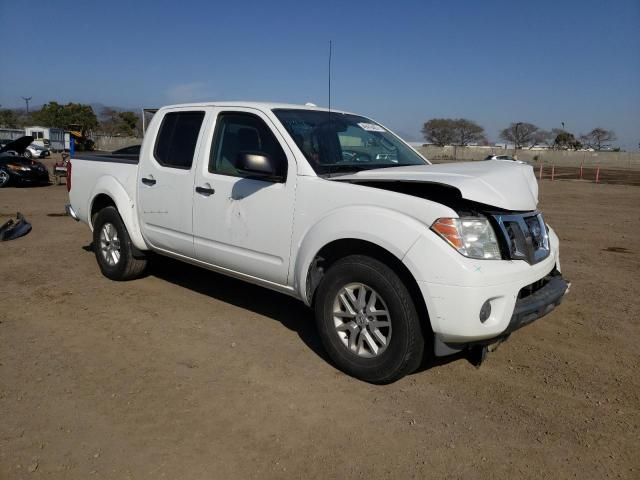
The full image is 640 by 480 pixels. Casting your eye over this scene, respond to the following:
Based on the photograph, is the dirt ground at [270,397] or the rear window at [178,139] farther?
the rear window at [178,139]

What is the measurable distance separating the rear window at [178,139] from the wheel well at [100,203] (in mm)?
1013

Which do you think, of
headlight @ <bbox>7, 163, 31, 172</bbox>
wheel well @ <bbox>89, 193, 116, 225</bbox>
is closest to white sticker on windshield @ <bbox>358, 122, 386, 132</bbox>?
wheel well @ <bbox>89, 193, 116, 225</bbox>

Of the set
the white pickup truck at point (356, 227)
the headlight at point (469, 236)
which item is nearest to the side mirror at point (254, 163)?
the white pickup truck at point (356, 227)

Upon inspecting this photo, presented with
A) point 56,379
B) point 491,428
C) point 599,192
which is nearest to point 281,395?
point 491,428

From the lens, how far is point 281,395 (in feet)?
11.6

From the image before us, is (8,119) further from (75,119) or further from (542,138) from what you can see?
(542,138)

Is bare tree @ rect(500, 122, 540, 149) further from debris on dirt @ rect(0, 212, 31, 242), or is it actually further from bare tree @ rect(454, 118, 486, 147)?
debris on dirt @ rect(0, 212, 31, 242)

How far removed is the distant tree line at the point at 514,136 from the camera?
108 m

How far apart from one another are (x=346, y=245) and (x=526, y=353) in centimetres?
172

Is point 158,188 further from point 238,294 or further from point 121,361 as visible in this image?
point 121,361

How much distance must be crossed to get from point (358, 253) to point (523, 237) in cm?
107

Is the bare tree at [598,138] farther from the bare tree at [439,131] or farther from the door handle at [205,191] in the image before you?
the door handle at [205,191]

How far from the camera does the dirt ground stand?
2.84 m

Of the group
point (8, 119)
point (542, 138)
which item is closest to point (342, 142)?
point (8, 119)
